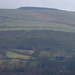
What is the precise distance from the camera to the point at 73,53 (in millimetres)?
28297

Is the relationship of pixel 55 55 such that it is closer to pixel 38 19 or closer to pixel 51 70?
pixel 51 70

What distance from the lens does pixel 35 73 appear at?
21953 mm

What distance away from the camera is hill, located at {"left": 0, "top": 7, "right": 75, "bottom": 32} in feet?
128

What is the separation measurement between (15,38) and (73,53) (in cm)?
777

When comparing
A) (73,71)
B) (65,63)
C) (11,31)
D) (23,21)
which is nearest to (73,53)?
(65,63)

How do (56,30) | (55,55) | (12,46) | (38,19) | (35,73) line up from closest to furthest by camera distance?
(35,73) < (55,55) < (12,46) < (56,30) < (38,19)

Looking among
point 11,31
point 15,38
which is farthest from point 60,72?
point 11,31

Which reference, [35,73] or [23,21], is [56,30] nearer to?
[23,21]

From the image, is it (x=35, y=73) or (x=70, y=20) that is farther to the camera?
(x=70, y=20)

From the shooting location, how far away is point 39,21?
45.2 m

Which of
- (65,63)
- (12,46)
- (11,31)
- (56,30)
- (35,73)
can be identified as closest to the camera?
(35,73)

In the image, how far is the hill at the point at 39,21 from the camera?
38.9m

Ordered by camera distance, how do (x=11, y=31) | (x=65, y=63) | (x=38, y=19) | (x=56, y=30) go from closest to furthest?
(x=65, y=63) < (x=11, y=31) < (x=56, y=30) < (x=38, y=19)

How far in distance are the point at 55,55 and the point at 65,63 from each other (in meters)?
2.82
